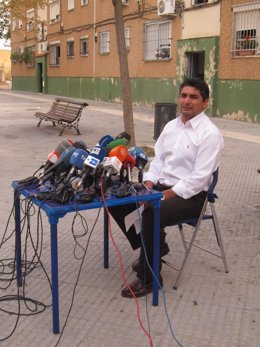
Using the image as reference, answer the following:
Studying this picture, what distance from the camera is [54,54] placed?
30.3 metres

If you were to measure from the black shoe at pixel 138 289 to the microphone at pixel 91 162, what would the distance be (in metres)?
0.97

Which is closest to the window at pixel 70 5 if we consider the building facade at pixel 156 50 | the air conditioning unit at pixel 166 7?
the building facade at pixel 156 50

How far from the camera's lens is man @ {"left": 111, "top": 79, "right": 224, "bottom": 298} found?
11.3ft

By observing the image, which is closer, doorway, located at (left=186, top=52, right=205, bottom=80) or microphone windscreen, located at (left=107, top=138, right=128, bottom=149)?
microphone windscreen, located at (left=107, top=138, right=128, bottom=149)

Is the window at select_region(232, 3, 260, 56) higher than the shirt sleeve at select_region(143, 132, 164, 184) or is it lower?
higher

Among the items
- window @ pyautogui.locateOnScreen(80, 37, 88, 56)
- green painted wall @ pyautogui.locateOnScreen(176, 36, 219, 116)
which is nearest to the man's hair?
green painted wall @ pyautogui.locateOnScreen(176, 36, 219, 116)

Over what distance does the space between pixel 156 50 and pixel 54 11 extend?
12.3 m

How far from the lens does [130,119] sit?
8586 millimetres

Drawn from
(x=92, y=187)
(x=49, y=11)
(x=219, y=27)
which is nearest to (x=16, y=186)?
(x=92, y=187)

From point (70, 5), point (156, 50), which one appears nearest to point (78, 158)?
point (156, 50)

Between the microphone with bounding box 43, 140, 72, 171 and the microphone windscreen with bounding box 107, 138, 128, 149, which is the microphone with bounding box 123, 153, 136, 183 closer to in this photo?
the microphone windscreen with bounding box 107, 138, 128, 149

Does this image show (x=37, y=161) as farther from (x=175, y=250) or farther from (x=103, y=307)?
(x=103, y=307)

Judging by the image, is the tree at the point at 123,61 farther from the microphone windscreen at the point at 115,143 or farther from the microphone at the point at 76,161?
the microphone at the point at 76,161

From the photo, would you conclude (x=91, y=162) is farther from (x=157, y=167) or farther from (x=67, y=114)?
(x=67, y=114)
